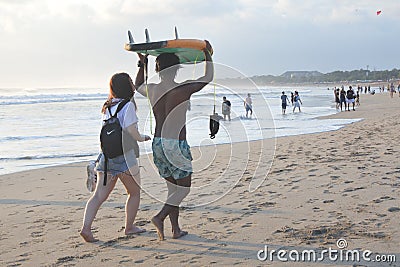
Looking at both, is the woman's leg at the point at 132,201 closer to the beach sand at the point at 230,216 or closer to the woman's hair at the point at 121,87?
the beach sand at the point at 230,216

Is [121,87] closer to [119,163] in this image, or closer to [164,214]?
[119,163]

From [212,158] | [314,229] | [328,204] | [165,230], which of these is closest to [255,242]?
[314,229]

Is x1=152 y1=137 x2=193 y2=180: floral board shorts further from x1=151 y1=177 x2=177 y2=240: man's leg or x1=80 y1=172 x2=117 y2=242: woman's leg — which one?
x1=80 y1=172 x2=117 y2=242: woman's leg

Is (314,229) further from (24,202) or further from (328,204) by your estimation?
(24,202)

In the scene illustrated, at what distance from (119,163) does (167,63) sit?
114 cm

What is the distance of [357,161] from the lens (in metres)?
8.85

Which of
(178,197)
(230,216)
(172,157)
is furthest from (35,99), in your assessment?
(172,157)

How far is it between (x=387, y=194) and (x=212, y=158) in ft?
19.0

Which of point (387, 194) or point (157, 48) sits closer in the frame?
point (157, 48)

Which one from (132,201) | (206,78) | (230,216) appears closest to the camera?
(206,78)

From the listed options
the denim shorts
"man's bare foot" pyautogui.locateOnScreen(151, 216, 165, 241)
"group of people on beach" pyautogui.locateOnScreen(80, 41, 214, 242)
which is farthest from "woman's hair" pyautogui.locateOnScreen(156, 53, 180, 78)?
"man's bare foot" pyautogui.locateOnScreen(151, 216, 165, 241)

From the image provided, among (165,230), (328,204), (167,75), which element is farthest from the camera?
(328,204)

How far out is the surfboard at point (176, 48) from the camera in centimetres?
488

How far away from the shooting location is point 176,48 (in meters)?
4.93
